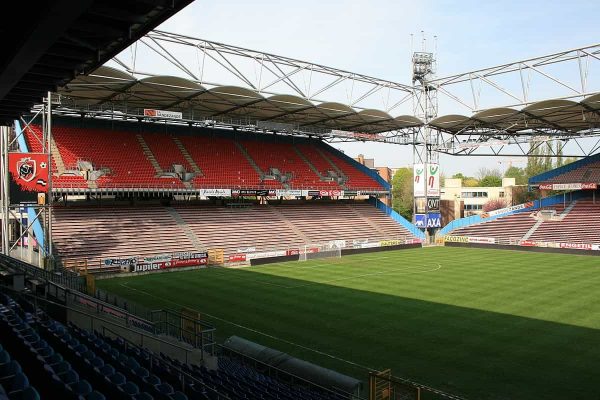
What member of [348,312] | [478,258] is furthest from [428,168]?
[348,312]

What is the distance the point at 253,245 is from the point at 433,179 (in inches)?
911

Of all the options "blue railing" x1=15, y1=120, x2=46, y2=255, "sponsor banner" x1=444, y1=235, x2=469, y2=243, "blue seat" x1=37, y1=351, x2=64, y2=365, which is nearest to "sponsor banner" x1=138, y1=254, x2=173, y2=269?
"blue railing" x1=15, y1=120, x2=46, y2=255

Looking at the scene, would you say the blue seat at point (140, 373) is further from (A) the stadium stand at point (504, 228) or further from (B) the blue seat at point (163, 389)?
(A) the stadium stand at point (504, 228)

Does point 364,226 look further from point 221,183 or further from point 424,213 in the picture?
point 221,183

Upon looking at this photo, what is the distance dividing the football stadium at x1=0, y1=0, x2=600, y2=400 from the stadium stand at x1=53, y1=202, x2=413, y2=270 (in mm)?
221

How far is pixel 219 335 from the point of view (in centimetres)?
1783

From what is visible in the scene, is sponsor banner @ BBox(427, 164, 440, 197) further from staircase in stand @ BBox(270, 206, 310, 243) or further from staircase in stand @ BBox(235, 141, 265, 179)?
staircase in stand @ BBox(235, 141, 265, 179)

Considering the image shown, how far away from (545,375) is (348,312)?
9053mm

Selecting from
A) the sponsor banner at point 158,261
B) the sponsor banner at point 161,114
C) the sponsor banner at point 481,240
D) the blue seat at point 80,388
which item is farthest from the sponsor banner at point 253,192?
the blue seat at point 80,388

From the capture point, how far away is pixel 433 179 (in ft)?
173

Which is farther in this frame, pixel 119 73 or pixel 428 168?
pixel 428 168

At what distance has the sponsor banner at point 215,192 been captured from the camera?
139 feet

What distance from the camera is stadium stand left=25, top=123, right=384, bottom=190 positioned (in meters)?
39.2

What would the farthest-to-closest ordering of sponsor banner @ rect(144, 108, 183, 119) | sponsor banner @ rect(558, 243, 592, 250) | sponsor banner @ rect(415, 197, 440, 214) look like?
sponsor banner @ rect(415, 197, 440, 214) < sponsor banner @ rect(558, 243, 592, 250) < sponsor banner @ rect(144, 108, 183, 119)
